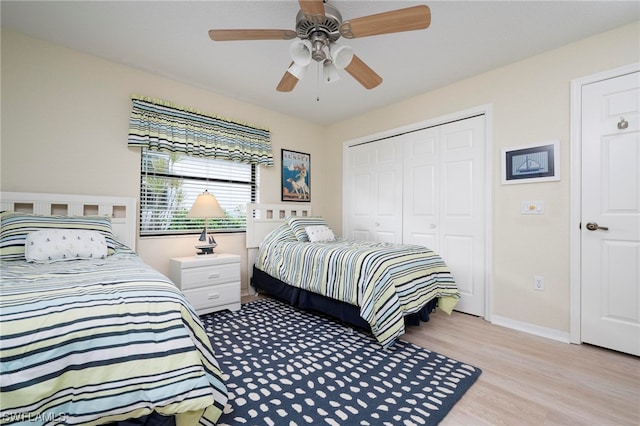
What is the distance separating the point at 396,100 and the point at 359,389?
10.7 feet

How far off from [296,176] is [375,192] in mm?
1217

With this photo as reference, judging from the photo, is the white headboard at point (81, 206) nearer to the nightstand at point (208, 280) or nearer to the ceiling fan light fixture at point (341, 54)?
the nightstand at point (208, 280)

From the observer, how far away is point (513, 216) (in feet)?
8.94

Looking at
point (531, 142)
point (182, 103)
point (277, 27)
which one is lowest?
point (531, 142)

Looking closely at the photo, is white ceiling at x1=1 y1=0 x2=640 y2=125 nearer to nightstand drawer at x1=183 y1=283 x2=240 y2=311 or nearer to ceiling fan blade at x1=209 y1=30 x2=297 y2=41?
ceiling fan blade at x1=209 y1=30 x2=297 y2=41

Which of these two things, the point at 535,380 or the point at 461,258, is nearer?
the point at 535,380

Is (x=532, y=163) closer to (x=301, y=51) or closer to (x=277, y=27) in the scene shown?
(x=301, y=51)

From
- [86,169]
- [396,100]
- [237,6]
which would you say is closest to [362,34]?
[237,6]

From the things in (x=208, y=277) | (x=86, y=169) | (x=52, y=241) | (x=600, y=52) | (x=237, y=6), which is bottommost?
(x=208, y=277)

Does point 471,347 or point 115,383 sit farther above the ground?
point 115,383

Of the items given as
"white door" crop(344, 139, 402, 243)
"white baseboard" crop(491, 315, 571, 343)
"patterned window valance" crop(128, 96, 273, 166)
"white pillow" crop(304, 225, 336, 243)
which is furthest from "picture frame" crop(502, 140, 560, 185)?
"patterned window valance" crop(128, 96, 273, 166)

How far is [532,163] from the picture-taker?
103 inches

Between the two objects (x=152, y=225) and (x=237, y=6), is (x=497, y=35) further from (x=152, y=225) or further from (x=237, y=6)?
(x=152, y=225)

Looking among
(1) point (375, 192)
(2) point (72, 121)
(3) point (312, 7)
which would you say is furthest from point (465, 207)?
(2) point (72, 121)
